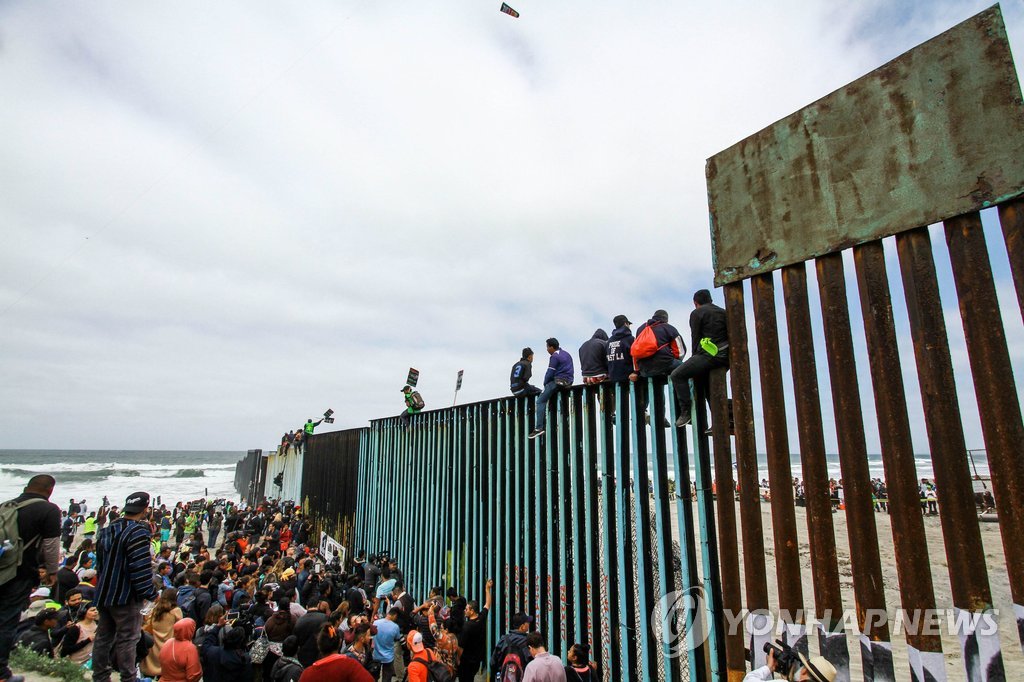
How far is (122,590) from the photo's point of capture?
4867 mm

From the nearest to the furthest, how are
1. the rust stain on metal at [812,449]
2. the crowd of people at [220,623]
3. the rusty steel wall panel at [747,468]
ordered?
the rust stain on metal at [812,449] < the crowd of people at [220,623] < the rusty steel wall panel at [747,468]

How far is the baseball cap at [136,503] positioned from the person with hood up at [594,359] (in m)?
5.48

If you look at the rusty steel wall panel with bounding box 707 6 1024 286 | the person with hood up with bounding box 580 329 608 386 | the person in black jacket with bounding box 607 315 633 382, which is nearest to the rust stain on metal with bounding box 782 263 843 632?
the rusty steel wall panel with bounding box 707 6 1024 286

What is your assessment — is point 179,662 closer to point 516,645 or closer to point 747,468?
point 516,645

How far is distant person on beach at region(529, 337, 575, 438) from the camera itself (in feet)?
25.9

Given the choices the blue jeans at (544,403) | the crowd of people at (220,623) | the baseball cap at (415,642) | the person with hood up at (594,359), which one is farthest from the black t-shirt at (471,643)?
the person with hood up at (594,359)

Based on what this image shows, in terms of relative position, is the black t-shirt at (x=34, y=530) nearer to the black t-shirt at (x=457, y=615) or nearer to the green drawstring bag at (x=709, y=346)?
the black t-shirt at (x=457, y=615)

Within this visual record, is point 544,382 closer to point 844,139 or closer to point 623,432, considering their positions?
point 623,432

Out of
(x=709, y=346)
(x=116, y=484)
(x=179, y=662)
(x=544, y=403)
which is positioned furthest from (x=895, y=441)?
(x=116, y=484)

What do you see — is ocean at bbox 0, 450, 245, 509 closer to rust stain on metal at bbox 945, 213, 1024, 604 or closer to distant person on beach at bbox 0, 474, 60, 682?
distant person on beach at bbox 0, 474, 60, 682

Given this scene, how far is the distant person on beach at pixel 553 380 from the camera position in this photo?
7895 mm

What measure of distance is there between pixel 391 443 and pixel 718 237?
1063 centimetres

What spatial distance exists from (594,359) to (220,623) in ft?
19.0

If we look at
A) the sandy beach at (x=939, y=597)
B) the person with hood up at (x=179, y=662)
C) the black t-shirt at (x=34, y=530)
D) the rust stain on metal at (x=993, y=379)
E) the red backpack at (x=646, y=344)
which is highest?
the red backpack at (x=646, y=344)
